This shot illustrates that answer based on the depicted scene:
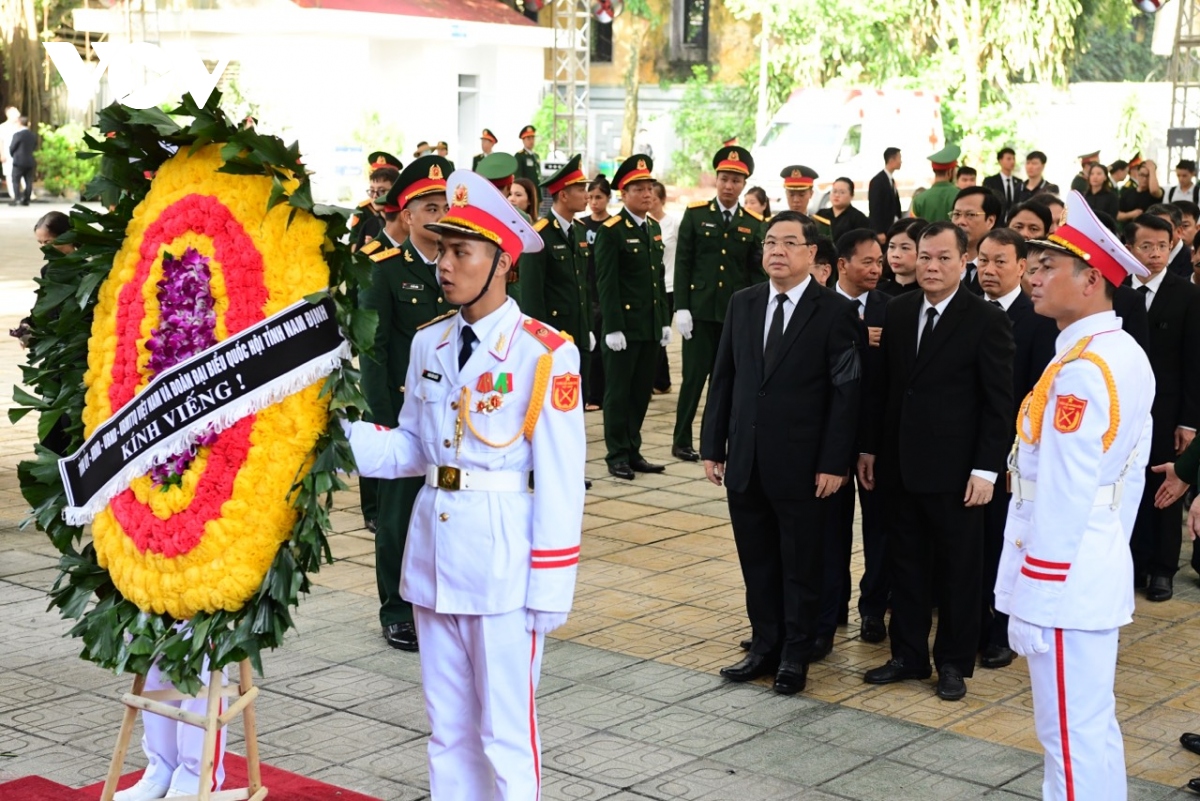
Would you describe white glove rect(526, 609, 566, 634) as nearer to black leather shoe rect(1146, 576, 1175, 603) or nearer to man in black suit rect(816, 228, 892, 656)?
man in black suit rect(816, 228, 892, 656)

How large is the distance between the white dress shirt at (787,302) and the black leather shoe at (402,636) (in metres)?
1.88

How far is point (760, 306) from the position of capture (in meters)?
6.22

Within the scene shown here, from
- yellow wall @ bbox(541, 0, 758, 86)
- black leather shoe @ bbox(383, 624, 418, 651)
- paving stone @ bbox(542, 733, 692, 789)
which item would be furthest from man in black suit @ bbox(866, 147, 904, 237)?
yellow wall @ bbox(541, 0, 758, 86)

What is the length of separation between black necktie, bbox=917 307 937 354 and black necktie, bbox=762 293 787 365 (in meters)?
0.54

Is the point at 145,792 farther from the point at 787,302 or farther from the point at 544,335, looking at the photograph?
the point at 787,302

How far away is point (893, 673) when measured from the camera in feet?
20.3

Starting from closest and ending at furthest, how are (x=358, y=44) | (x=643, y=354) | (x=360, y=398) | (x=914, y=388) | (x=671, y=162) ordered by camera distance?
(x=360, y=398), (x=914, y=388), (x=643, y=354), (x=358, y=44), (x=671, y=162)

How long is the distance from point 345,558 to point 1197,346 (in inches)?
173

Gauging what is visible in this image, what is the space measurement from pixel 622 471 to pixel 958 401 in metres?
4.32

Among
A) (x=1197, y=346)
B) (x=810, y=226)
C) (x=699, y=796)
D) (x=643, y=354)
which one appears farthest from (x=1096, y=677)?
(x=643, y=354)

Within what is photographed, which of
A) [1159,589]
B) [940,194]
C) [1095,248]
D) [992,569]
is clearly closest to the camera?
[1095,248]

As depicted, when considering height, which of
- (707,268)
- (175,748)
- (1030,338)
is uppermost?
(1030,338)

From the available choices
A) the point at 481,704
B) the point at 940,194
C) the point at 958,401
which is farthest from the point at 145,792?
the point at 940,194

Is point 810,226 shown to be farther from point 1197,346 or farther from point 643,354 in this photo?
point 643,354
